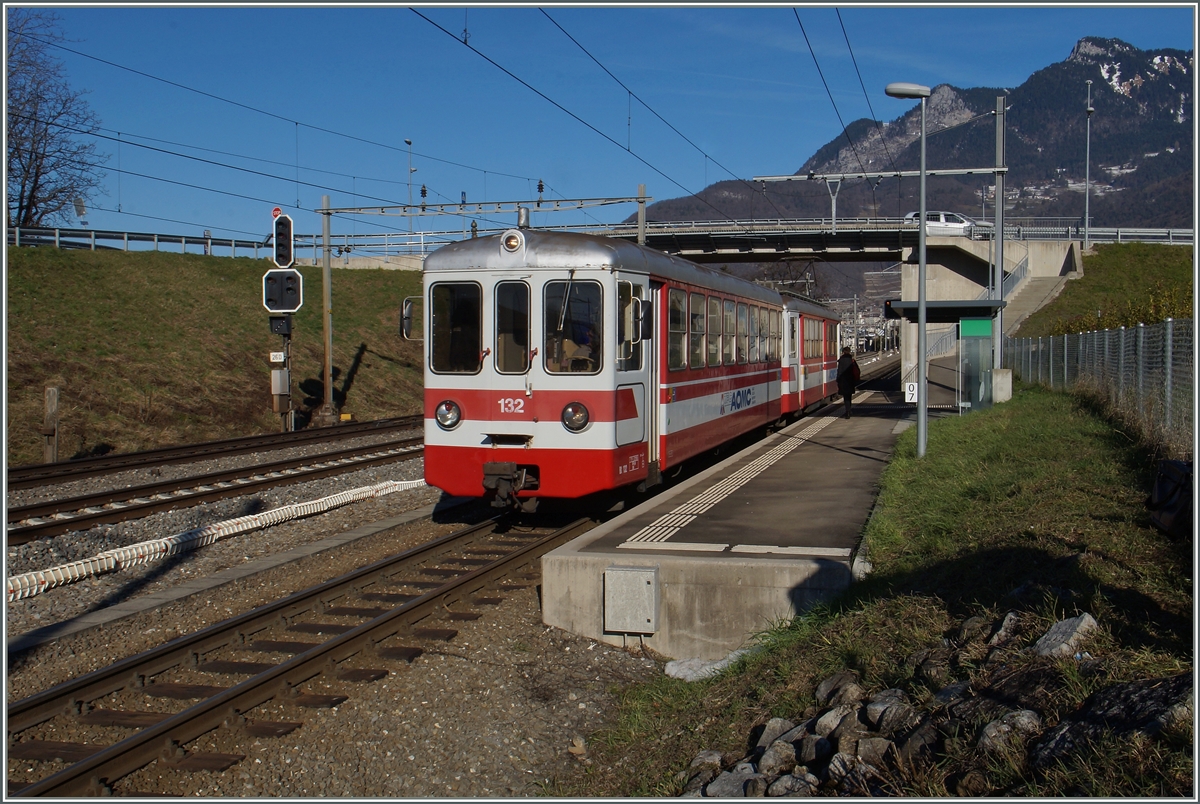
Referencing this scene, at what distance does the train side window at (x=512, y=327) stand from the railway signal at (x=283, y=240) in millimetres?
13747

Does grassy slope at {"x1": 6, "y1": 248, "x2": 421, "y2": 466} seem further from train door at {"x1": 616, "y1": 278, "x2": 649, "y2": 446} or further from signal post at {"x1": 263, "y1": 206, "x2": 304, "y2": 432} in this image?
train door at {"x1": 616, "y1": 278, "x2": 649, "y2": 446}

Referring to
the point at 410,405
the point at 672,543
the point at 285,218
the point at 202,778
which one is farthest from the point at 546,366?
the point at 410,405

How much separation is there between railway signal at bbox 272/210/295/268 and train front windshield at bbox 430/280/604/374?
1309 cm

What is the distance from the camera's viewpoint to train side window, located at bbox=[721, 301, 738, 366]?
14.5 meters

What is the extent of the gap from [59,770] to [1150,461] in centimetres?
941

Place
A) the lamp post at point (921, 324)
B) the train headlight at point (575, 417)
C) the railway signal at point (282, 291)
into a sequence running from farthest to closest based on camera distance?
the railway signal at point (282, 291)
the lamp post at point (921, 324)
the train headlight at point (575, 417)

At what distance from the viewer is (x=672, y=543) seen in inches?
339

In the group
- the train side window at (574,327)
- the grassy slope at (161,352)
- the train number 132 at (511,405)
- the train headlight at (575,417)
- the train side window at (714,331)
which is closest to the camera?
the train headlight at (575,417)

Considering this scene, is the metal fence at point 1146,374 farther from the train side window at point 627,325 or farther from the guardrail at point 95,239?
the guardrail at point 95,239

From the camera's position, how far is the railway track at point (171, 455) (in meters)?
15.0

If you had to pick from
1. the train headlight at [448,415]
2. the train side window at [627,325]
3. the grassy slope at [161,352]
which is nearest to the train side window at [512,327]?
the train headlight at [448,415]

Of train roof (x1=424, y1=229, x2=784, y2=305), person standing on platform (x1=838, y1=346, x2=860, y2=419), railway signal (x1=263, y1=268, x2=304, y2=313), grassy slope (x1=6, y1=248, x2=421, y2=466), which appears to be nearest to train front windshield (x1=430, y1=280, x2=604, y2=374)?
train roof (x1=424, y1=229, x2=784, y2=305)

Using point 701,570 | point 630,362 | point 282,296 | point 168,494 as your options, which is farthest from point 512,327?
point 282,296

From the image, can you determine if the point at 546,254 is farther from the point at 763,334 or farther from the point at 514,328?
the point at 763,334
